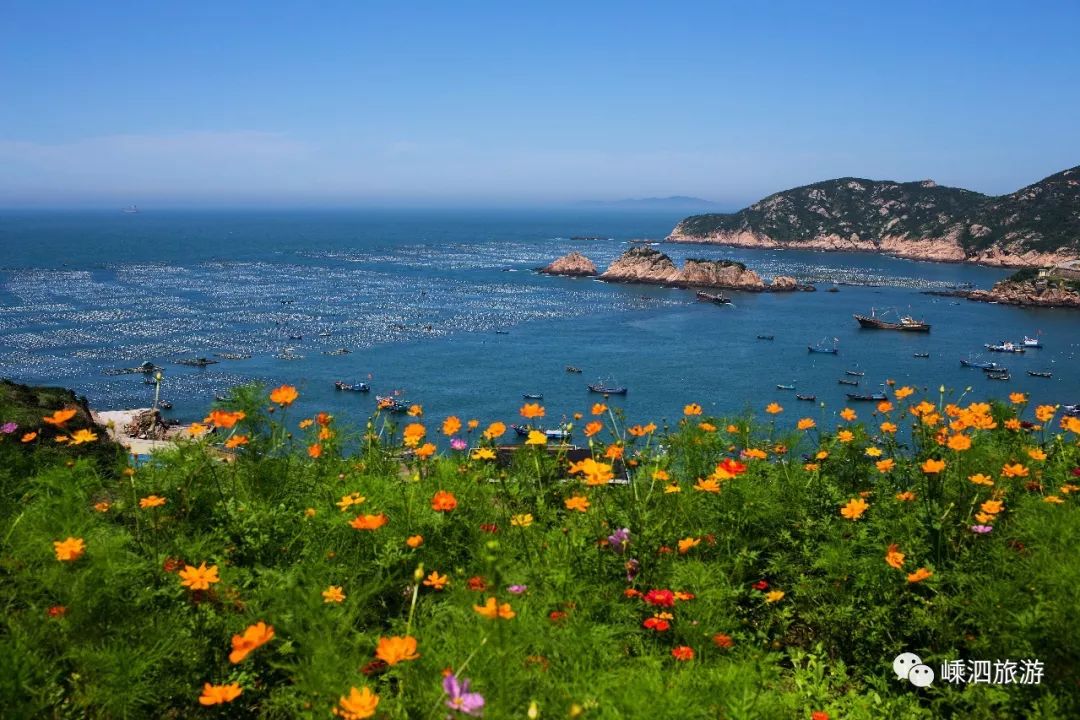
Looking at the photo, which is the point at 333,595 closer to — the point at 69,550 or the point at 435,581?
the point at 435,581

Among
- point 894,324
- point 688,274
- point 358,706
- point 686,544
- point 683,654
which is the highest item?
point 358,706

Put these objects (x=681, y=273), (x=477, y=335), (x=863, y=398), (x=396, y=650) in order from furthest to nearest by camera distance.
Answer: (x=681, y=273), (x=477, y=335), (x=863, y=398), (x=396, y=650)

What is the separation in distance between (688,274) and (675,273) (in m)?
1.53

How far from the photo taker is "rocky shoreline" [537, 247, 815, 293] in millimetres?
79500

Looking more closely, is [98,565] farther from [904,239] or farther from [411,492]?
[904,239]

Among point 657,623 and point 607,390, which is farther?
point 607,390

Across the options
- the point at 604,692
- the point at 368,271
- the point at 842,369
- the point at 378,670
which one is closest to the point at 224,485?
the point at 378,670

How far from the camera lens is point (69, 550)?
2.45 meters

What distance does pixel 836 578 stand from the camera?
3277 millimetres

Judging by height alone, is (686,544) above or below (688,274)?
above

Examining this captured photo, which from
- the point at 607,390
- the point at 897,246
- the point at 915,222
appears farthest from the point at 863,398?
the point at 915,222

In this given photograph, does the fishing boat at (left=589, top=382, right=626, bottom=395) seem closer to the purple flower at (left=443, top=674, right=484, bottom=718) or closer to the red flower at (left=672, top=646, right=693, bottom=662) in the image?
the red flower at (left=672, top=646, right=693, bottom=662)

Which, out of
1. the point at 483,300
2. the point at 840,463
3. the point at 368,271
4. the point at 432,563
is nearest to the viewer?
the point at 432,563

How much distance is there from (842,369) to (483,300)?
3348 centimetres
